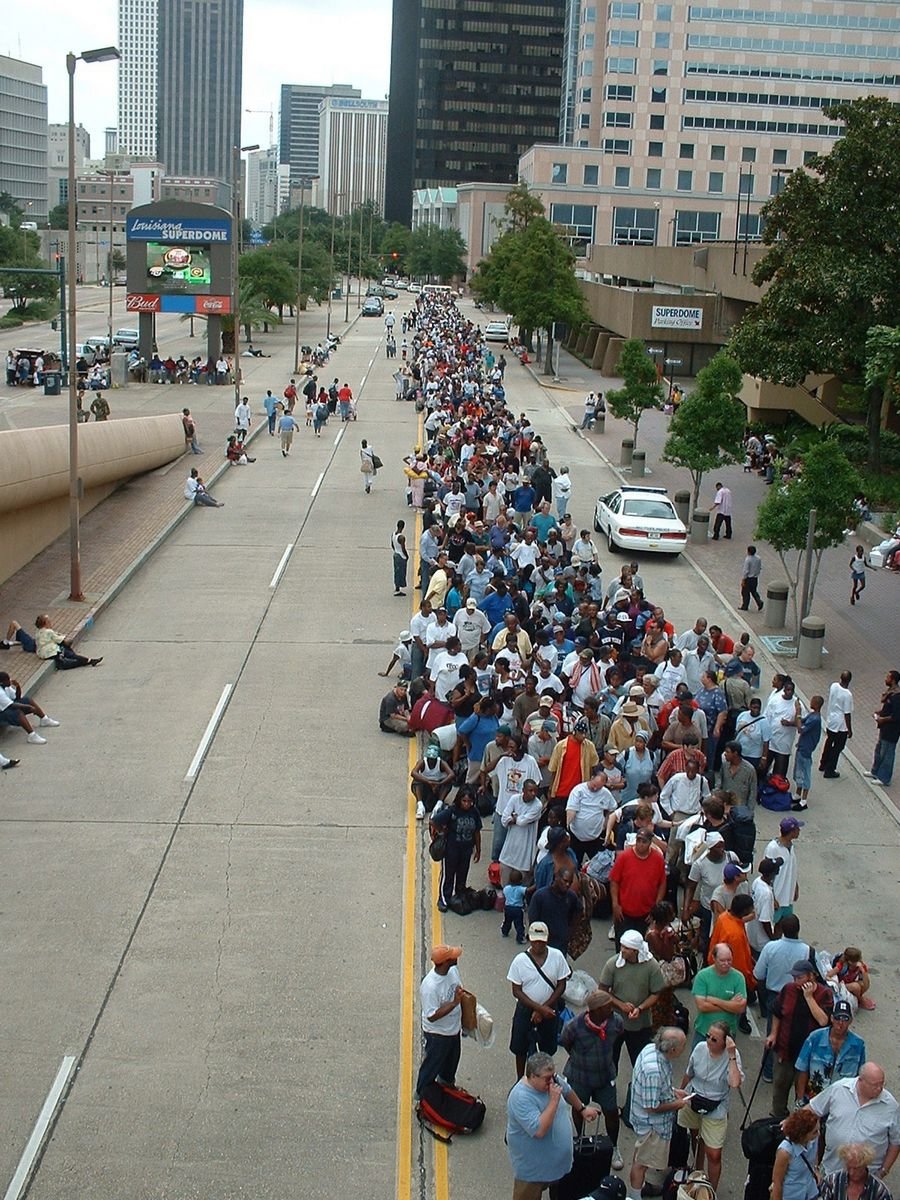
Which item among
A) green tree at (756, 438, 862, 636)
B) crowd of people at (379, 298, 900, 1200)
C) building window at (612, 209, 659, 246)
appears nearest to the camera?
crowd of people at (379, 298, 900, 1200)

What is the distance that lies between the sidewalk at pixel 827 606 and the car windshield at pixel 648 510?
3.62 ft

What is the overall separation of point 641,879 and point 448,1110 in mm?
2508

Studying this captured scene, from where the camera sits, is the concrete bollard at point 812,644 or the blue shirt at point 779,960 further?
the concrete bollard at point 812,644

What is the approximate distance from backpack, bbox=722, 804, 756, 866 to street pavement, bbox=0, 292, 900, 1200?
3.00 ft

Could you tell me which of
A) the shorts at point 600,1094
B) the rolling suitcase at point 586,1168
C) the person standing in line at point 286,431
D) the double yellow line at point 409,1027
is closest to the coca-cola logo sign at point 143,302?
the person standing in line at point 286,431

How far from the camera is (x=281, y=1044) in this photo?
401 inches

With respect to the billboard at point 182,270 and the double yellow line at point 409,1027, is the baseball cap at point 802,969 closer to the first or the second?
the double yellow line at point 409,1027

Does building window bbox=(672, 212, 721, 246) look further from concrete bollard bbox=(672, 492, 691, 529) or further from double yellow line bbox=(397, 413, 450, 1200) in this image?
double yellow line bbox=(397, 413, 450, 1200)

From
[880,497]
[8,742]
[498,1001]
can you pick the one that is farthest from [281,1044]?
[880,497]

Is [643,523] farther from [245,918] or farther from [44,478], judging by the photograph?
[245,918]

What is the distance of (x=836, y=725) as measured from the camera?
624 inches

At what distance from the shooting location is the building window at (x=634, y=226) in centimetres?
10306

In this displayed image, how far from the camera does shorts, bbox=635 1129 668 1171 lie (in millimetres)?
8398

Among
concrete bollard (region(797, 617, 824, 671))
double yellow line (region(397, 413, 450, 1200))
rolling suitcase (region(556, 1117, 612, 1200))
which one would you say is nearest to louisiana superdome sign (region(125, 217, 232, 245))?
concrete bollard (region(797, 617, 824, 671))
